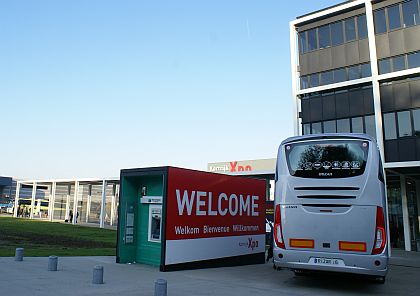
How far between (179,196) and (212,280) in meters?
2.98

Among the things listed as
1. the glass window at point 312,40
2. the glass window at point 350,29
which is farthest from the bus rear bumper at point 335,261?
the glass window at point 312,40

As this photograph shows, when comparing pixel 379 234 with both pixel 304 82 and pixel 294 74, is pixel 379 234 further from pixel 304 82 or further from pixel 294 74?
pixel 294 74

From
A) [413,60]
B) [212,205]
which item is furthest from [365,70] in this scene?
[212,205]

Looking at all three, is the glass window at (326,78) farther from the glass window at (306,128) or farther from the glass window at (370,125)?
the glass window at (370,125)

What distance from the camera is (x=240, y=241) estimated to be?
50.4 feet

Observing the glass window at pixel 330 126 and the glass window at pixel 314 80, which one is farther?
the glass window at pixel 314 80

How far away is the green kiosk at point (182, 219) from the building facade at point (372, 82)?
11985 millimetres

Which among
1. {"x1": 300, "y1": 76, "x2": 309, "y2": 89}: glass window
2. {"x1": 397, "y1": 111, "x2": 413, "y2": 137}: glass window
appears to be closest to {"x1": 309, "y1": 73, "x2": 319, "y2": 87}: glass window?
{"x1": 300, "y1": 76, "x2": 309, "y2": 89}: glass window

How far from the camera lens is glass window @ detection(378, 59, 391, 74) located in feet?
80.6

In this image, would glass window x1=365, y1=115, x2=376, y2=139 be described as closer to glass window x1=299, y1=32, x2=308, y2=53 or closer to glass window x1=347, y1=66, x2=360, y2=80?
glass window x1=347, y1=66, x2=360, y2=80

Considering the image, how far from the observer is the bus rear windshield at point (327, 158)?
9.68 metres

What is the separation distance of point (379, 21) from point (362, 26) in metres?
1.06

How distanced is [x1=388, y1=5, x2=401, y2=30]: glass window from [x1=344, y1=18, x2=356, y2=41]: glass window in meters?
2.23

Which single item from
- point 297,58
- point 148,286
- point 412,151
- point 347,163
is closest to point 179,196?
point 148,286
